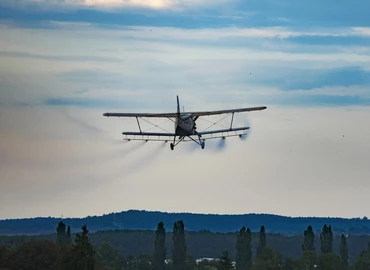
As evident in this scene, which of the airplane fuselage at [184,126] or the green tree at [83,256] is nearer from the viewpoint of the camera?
the green tree at [83,256]

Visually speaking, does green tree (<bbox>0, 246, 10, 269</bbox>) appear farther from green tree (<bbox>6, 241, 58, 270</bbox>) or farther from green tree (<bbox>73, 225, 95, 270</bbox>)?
green tree (<bbox>73, 225, 95, 270</bbox>)

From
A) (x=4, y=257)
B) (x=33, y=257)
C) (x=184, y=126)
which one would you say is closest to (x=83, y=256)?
(x=33, y=257)

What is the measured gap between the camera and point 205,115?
173 m

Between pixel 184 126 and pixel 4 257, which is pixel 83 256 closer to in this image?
pixel 4 257

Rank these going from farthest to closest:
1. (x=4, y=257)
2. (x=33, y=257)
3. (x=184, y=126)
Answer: (x=184, y=126) < (x=4, y=257) < (x=33, y=257)

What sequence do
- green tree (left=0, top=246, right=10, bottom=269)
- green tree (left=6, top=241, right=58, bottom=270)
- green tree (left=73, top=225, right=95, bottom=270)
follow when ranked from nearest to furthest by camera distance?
1. green tree (left=73, top=225, right=95, bottom=270)
2. green tree (left=6, top=241, right=58, bottom=270)
3. green tree (left=0, top=246, right=10, bottom=269)

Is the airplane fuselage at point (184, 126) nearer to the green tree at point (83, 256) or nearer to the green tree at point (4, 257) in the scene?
the green tree at point (4, 257)

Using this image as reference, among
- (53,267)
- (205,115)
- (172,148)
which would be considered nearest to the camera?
(53,267)

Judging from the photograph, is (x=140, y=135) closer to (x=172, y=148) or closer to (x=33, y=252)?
(x=172, y=148)

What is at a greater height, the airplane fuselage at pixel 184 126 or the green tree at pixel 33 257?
the airplane fuselage at pixel 184 126

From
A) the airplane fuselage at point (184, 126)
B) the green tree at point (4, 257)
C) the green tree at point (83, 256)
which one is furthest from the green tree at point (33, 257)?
the airplane fuselage at point (184, 126)

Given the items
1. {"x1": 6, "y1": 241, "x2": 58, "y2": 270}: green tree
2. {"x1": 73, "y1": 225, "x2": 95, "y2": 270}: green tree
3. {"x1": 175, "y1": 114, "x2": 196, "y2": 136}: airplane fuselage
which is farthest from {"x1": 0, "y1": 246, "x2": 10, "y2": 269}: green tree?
{"x1": 175, "y1": 114, "x2": 196, "y2": 136}: airplane fuselage

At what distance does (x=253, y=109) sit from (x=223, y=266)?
69.7 feet

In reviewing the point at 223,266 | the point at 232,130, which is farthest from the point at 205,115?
the point at 223,266
